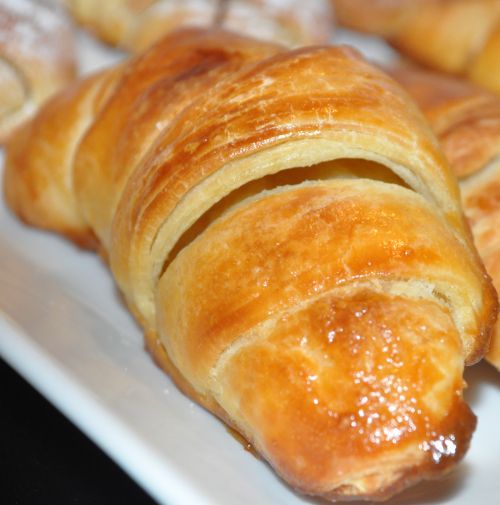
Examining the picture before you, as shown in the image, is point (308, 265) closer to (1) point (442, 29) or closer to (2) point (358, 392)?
(2) point (358, 392)

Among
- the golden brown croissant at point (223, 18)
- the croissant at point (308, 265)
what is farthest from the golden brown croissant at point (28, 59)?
the croissant at point (308, 265)

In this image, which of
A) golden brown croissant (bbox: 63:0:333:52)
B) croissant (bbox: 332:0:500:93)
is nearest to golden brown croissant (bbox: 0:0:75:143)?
golden brown croissant (bbox: 63:0:333:52)

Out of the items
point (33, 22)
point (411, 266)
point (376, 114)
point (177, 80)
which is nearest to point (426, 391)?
point (411, 266)

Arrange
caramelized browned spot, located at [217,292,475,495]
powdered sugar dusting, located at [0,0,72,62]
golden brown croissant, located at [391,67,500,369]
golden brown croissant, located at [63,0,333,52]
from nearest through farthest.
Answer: caramelized browned spot, located at [217,292,475,495] → golden brown croissant, located at [391,67,500,369] → powdered sugar dusting, located at [0,0,72,62] → golden brown croissant, located at [63,0,333,52]

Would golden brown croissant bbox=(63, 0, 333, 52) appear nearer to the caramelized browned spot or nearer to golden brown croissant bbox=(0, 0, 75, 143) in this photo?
golden brown croissant bbox=(0, 0, 75, 143)

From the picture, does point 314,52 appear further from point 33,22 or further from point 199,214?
point 33,22

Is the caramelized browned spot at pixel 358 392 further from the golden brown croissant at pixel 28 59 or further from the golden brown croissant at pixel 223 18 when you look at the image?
the golden brown croissant at pixel 223 18

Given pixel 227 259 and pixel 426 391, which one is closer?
pixel 426 391
